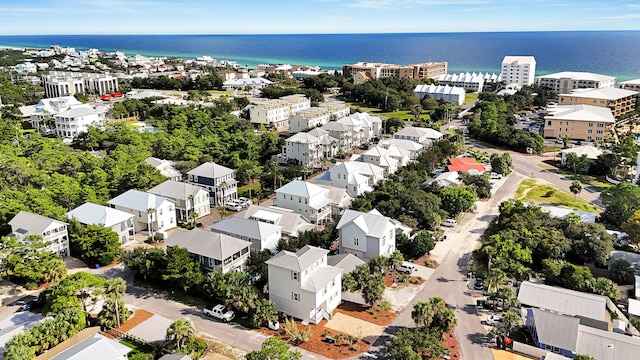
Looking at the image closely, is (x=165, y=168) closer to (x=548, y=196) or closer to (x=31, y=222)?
(x=31, y=222)

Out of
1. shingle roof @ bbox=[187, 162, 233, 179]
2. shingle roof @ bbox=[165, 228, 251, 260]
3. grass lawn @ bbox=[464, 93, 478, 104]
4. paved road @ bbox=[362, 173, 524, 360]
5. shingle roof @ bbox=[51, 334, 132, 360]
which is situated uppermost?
grass lawn @ bbox=[464, 93, 478, 104]

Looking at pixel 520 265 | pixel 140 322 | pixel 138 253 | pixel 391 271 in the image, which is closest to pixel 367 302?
pixel 391 271

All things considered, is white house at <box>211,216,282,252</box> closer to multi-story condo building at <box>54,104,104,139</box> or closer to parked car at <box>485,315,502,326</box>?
parked car at <box>485,315,502,326</box>

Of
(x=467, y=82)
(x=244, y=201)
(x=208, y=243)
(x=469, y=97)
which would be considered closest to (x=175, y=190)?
(x=244, y=201)

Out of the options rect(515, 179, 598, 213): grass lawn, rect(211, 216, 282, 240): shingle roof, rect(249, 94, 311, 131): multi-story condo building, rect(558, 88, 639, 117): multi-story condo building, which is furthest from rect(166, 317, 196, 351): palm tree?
rect(558, 88, 639, 117): multi-story condo building

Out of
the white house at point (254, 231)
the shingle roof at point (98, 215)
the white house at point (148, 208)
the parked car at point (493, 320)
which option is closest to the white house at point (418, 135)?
the white house at point (254, 231)

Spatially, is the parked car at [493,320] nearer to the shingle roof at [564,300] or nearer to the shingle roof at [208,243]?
the shingle roof at [564,300]
